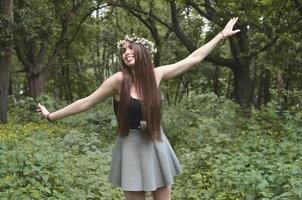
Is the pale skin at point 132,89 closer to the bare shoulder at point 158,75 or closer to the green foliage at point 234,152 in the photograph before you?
the bare shoulder at point 158,75

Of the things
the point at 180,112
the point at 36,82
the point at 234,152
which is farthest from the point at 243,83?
the point at 234,152

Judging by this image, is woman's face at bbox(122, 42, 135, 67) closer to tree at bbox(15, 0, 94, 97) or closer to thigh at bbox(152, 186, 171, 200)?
thigh at bbox(152, 186, 171, 200)

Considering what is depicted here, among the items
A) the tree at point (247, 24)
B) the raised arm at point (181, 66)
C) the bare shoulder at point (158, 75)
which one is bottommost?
the bare shoulder at point (158, 75)

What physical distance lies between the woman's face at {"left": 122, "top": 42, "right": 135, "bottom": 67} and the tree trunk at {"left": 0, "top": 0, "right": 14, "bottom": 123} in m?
10.4

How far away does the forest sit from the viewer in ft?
20.9

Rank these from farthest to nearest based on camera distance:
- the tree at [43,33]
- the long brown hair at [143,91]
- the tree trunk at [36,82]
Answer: the tree trunk at [36,82] → the tree at [43,33] → the long brown hair at [143,91]

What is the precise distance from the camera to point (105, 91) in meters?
4.26

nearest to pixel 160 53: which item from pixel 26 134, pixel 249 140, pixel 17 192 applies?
pixel 26 134

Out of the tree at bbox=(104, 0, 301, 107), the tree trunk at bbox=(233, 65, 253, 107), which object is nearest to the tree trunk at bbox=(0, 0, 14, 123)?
the tree at bbox=(104, 0, 301, 107)

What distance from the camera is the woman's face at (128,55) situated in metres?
4.22

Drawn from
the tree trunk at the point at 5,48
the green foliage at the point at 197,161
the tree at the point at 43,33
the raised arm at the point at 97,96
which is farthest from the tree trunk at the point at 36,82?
the raised arm at the point at 97,96

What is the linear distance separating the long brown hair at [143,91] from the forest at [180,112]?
1.66m

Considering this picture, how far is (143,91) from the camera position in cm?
415

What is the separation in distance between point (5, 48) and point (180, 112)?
547cm
